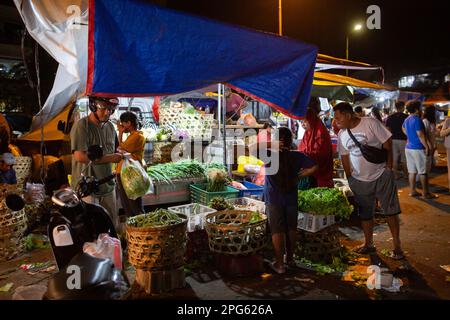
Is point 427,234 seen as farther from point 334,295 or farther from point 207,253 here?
point 207,253

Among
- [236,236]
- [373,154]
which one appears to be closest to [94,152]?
[236,236]

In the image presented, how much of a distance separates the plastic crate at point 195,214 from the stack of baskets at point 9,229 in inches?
95.8

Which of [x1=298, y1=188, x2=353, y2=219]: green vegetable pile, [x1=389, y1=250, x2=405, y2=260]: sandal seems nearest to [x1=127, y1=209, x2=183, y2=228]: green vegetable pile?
[x1=298, y1=188, x2=353, y2=219]: green vegetable pile

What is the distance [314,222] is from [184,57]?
2.85m

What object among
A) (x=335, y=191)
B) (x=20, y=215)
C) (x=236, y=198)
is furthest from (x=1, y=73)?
(x=335, y=191)

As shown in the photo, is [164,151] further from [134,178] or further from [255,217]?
[255,217]

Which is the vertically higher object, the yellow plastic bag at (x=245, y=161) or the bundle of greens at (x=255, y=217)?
the yellow plastic bag at (x=245, y=161)

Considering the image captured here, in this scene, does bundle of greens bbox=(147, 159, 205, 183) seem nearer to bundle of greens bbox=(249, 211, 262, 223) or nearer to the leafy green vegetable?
bundle of greens bbox=(249, 211, 262, 223)

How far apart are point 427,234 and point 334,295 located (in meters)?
3.15

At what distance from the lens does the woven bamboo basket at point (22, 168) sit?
25.0ft

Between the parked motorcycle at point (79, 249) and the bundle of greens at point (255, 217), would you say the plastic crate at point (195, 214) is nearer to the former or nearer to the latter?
the bundle of greens at point (255, 217)

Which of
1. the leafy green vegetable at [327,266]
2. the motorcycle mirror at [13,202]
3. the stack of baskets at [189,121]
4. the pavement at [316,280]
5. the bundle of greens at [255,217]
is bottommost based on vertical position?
the pavement at [316,280]

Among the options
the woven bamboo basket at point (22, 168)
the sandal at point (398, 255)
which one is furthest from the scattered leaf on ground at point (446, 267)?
the woven bamboo basket at point (22, 168)

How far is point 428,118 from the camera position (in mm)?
9227
